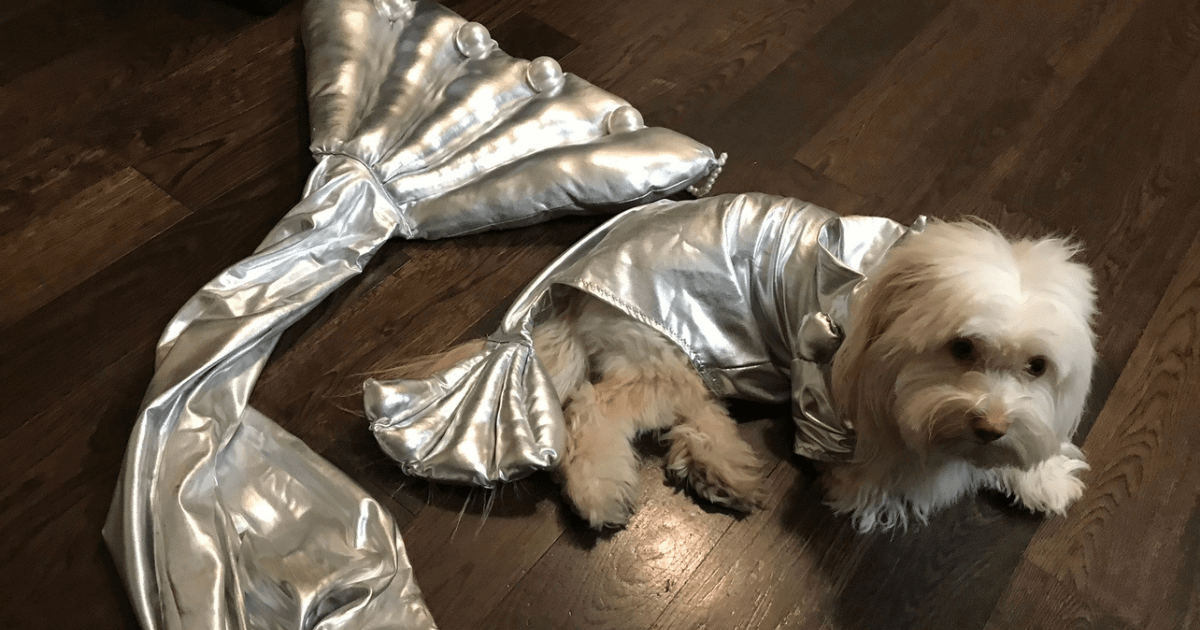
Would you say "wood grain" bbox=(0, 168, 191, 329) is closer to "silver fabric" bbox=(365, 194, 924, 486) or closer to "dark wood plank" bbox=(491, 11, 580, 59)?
"silver fabric" bbox=(365, 194, 924, 486)

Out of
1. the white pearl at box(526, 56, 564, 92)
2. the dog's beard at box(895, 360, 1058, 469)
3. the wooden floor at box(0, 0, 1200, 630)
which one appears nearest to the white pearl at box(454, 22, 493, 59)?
the white pearl at box(526, 56, 564, 92)

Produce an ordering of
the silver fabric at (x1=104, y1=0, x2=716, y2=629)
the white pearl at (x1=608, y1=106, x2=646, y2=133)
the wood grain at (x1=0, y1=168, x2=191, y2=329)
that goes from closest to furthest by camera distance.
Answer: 1. the silver fabric at (x1=104, y1=0, x2=716, y2=629)
2. the wood grain at (x1=0, y1=168, x2=191, y2=329)
3. the white pearl at (x1=608, y1=106, x2=646, y2=133)

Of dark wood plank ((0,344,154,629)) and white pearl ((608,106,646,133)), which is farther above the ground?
white pearl ((608,106,646,133))

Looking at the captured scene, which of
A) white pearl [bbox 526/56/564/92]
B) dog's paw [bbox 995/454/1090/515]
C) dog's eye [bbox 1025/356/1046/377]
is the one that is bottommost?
dog's paw [bbox 995/454/1090/515]

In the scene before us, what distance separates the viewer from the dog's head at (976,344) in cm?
91

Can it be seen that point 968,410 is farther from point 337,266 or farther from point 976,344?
point 337,266

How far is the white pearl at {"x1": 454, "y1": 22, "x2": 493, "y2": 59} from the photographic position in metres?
1.74

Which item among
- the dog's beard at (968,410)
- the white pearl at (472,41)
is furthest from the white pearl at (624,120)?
the dog's beard at (968,410)

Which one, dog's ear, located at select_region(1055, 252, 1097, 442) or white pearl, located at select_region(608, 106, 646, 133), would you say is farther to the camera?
white pearl, located at select_region(608, 106, 646, 133)

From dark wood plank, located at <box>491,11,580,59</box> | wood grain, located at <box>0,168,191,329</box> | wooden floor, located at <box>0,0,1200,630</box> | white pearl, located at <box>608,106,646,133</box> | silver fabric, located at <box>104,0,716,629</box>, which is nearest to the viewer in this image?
silver fabric, located at <box>104,0,716,629</box>

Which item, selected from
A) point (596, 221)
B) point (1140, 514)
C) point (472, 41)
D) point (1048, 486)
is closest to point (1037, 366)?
point (1048, 486)

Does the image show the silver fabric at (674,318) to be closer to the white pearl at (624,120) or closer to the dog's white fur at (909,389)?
the dog's white fur at (909,389)

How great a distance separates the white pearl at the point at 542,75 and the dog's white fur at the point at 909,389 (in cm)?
59

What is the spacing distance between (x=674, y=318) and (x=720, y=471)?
0.76 feet
